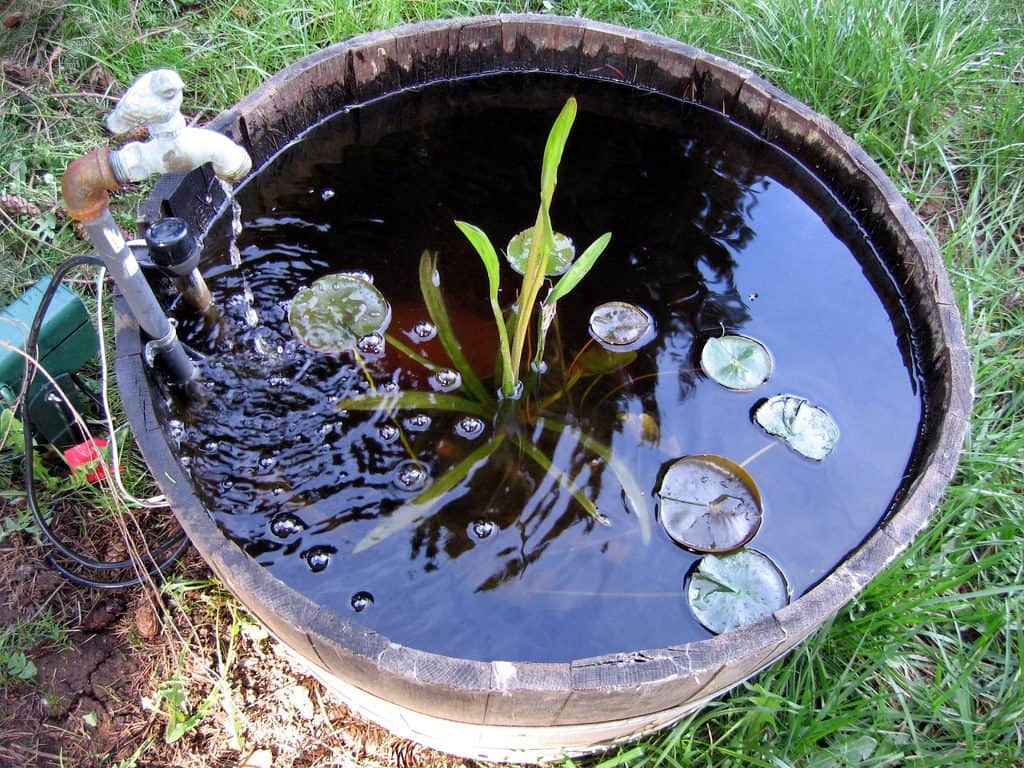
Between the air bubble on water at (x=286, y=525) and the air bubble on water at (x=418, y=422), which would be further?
the air bubble on water at (x=418, y=422)

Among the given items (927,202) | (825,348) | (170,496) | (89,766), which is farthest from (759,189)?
(89,766)

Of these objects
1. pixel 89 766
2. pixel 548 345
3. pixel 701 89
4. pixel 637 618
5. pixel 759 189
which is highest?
pixel 701 89

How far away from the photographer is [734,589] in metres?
1.57

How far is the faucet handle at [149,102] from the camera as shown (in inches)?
47.8

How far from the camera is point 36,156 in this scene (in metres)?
2.46

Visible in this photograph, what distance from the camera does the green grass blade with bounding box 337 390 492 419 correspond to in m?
1.79

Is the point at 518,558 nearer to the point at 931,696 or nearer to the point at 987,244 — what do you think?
the point at 931,696

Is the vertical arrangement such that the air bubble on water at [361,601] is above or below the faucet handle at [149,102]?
below

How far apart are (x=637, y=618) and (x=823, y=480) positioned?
553mm

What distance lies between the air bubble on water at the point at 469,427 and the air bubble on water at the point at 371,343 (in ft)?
0.94

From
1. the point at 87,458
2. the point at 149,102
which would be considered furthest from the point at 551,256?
the point at 87,458

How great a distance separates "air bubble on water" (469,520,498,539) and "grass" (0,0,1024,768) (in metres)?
0.55

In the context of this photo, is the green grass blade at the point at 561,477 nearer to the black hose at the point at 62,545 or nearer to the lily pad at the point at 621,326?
the lily pad at the point at 621,326

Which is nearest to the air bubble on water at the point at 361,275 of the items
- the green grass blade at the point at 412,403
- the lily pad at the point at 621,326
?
the green grass blade at the point at 412,403
